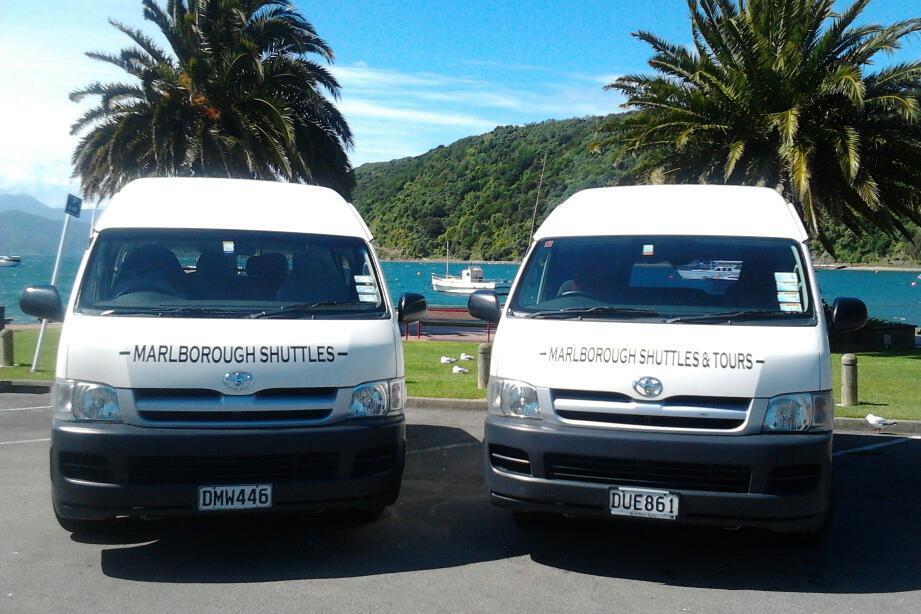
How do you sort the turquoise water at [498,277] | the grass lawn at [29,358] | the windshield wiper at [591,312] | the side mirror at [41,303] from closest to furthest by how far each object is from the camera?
the windshield wiper at [591,312], the side mirror at [41,303], the grass lawn at [29,358], the turquoise water at [498,277]

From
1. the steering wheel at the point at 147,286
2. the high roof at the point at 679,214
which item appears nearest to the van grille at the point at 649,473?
the high roof at the point at 679,214

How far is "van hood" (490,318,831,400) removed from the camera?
5.43 metres

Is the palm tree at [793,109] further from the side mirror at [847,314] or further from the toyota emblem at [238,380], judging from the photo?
the toyota emblem at [238,380]

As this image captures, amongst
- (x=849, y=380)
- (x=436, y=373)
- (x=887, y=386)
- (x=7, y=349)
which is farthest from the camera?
(x=7, y=349)

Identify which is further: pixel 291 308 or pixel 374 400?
pixel 291 308

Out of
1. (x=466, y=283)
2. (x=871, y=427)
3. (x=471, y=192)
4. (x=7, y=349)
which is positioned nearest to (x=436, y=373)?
(x=871, y=427)

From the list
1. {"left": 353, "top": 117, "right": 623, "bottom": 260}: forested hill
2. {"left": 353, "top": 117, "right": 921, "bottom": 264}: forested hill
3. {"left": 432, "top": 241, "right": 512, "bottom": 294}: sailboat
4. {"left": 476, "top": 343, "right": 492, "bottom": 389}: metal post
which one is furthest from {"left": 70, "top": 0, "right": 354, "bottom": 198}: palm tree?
{"left": 432, "top": 241, "right": 512, "bottom": 294}: sailboat

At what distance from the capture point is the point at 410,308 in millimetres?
7297

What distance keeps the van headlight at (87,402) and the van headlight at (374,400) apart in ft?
4.38

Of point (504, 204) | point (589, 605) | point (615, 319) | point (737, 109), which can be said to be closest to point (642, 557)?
point (589, 605)

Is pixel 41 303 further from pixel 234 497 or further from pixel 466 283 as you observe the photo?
pixel 466 283

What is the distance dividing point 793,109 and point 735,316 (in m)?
15.4

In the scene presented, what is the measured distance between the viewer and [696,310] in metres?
6.11

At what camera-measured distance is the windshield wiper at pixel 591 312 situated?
6008 mm
